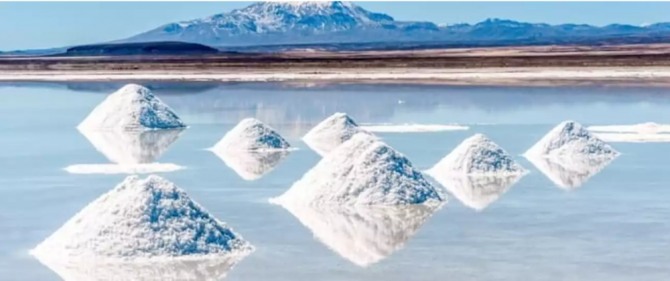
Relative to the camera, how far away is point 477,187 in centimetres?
1066

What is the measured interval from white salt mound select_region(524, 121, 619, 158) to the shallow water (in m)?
0.31

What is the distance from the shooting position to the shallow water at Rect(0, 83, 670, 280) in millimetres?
7238

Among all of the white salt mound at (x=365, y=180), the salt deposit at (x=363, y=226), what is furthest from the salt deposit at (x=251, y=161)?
the salt deposit at (x=363, y=226)

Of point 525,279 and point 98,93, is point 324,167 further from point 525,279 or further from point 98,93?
point 98,93

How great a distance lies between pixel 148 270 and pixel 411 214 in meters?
2.66

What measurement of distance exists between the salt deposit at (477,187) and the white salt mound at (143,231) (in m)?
2.63

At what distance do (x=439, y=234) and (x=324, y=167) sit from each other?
1.82m

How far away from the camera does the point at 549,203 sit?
9.79m

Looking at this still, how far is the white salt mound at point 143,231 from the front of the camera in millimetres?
7586

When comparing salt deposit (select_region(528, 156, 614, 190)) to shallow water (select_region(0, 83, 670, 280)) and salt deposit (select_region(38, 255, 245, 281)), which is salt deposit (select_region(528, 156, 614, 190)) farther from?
salt deposit (select_region(38, 255, 245, 281))

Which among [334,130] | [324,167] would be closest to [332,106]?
[334,130]

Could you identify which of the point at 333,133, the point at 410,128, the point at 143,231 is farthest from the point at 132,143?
the point at 143,231

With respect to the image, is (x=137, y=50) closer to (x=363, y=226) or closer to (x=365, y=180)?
(x=365, y=180)

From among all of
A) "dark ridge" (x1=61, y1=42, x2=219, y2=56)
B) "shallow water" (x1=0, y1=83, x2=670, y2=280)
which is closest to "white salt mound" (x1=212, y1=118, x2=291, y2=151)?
"shallow water" (x1=0, y1=83, x2=670, y2=280)
